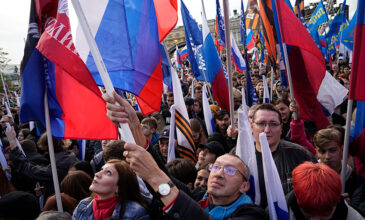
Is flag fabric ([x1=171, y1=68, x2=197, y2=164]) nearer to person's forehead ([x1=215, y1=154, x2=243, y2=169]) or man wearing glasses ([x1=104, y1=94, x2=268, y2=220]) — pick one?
Result: man wearing glasses ([x1=104, y1=94, x2=268, y2=220])

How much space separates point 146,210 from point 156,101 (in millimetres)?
1309

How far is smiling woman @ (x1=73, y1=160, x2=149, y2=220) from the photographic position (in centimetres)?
219

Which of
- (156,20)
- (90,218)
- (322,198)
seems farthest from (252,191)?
(156,20)

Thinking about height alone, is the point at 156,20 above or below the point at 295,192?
above

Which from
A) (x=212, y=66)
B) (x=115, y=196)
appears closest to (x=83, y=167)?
(x=115, y=196)

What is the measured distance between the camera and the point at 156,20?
338 centimetres

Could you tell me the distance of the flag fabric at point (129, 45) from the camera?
2.99 metres

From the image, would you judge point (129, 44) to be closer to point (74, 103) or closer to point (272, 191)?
point (74, 103)

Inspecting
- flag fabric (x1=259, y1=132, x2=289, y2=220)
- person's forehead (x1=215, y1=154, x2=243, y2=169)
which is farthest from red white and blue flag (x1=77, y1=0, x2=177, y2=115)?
flag fabric (x1=259, y1=132, x2=289, y2=220)

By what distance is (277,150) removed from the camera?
2801mm

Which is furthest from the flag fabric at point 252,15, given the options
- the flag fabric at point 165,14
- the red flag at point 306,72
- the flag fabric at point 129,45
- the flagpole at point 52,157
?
the flagpole at point 52,157

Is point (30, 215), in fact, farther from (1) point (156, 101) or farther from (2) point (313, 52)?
(2) point (313, 52)

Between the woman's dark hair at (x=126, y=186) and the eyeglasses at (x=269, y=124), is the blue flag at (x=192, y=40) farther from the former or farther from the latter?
the woman's dark hair at (x=126, y=186)

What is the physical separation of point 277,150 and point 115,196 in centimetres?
146
